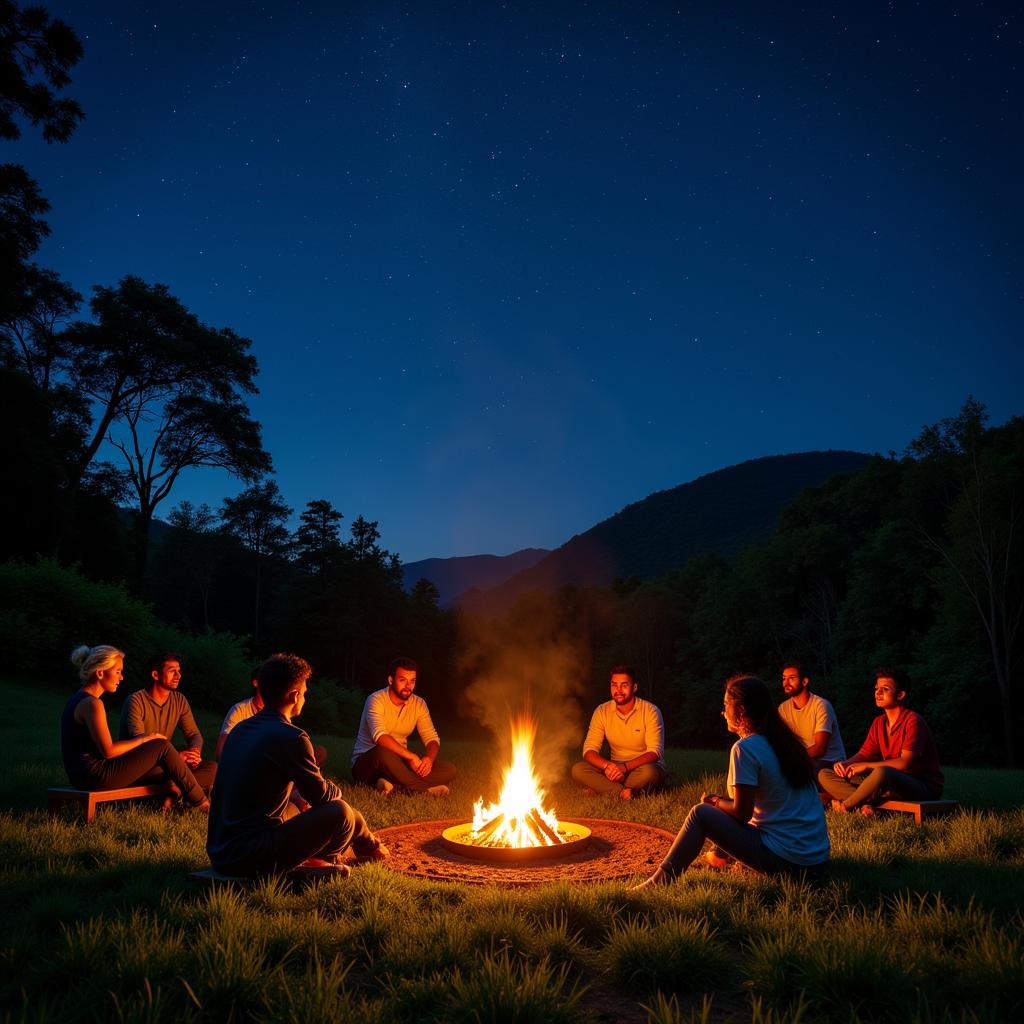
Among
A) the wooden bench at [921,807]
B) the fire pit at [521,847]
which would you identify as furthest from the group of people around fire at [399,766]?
the fire pit at [521,847]

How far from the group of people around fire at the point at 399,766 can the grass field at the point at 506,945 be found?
0.32 metres

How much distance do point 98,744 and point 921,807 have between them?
25.7 ft

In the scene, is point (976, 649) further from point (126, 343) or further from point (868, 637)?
point (126, 343)

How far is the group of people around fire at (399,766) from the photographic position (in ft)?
16.9

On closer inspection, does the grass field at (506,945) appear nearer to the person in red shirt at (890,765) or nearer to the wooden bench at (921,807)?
the wooden bench at (921,807)

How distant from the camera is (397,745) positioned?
31.2ft

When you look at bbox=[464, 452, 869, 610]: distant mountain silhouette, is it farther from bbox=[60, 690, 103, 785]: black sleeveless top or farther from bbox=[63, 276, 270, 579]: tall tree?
bbox=[60, 690, 103, 785]: black sleeveless top

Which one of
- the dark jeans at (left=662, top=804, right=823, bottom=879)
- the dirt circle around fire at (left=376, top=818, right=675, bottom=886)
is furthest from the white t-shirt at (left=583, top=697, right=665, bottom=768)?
the dark jeans at (left=662, top=804, right=823, bottom=879)

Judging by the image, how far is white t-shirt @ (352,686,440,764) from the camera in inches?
374

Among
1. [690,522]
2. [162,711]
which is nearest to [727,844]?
[162,711]

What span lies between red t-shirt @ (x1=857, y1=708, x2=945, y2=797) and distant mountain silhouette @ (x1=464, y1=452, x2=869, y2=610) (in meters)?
83.4

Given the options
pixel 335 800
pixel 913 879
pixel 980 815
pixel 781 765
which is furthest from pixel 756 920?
pixel 980 815

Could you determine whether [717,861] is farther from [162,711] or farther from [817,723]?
[162,711]

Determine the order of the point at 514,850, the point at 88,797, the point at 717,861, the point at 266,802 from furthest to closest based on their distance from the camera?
the point at 88,797
the point at 514,850
the point at 717,861
the point at 266,802
